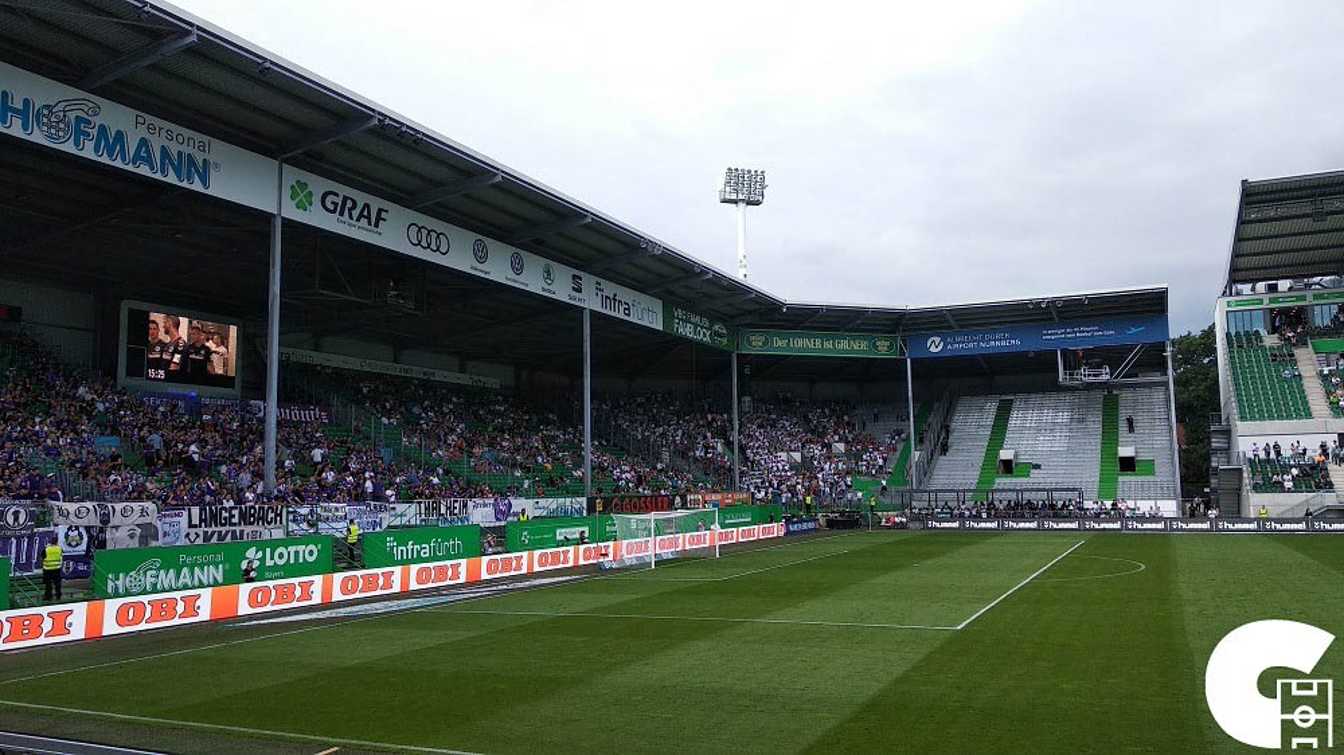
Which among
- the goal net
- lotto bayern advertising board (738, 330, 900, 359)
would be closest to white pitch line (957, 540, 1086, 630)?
the goal net

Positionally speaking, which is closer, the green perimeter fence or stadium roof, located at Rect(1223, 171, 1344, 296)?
the green perimeter fence

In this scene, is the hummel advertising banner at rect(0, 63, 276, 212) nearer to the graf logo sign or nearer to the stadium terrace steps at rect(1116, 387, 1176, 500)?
the graf logo sign

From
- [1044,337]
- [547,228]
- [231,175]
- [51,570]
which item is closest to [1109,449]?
[1044,337]

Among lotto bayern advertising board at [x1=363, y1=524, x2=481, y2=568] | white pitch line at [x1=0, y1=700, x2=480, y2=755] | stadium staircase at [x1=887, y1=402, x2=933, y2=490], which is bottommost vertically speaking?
white pitch line at [x1=0, y1=700, x2=480, y2=755]

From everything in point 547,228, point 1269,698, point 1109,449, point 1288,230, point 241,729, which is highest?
point 1288,230

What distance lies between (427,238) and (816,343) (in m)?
30.7

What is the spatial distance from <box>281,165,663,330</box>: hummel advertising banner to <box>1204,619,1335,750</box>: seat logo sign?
25.7 metres

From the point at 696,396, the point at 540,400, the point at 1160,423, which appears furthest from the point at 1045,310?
the point at 540,400

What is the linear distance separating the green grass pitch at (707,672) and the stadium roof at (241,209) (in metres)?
13.3

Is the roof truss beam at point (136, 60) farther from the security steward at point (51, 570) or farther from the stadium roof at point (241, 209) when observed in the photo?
the security steward at point (51, 570)

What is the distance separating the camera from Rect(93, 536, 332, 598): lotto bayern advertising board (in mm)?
19469

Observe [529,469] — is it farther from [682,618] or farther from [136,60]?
[682,618]

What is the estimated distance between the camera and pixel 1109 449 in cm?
5975

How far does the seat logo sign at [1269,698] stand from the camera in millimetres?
9586
